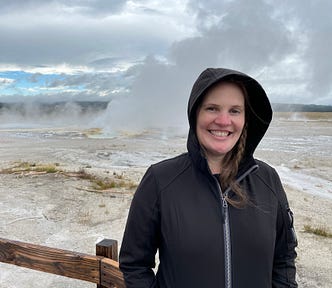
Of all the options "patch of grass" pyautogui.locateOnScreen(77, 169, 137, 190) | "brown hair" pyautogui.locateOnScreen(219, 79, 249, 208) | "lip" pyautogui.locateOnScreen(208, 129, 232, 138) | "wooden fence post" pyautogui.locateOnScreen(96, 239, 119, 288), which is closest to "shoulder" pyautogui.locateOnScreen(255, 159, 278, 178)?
"brown hair" pyautogui.locateOnScreen(219, 79, 249, 208)

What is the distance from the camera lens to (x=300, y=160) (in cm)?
1930

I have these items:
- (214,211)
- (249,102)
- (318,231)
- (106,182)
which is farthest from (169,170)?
(106,182)

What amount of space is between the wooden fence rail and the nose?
115 centimetres

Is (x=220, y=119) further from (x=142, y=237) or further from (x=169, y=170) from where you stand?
(x=142, y=237)

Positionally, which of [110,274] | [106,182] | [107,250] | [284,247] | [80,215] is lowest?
[80,215]

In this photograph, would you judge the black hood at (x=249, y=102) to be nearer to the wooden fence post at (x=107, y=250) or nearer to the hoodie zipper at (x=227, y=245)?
the hoodie zipper at (x=227, y=245)

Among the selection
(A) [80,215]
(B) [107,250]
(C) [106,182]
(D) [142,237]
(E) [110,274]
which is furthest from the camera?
(C) [106,182]

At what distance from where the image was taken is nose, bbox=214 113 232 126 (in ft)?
6.03

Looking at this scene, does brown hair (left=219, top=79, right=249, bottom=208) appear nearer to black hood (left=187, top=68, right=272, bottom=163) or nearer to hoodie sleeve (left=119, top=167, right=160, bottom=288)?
black hood (left=187, top=68, right=272, bottom=163)

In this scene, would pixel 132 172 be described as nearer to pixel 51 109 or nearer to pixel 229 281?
pixel 229 281

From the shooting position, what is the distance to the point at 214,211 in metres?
1.75

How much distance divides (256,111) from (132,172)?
41.0 ft

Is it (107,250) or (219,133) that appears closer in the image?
(219,133)

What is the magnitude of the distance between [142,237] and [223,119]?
672 millimetres
